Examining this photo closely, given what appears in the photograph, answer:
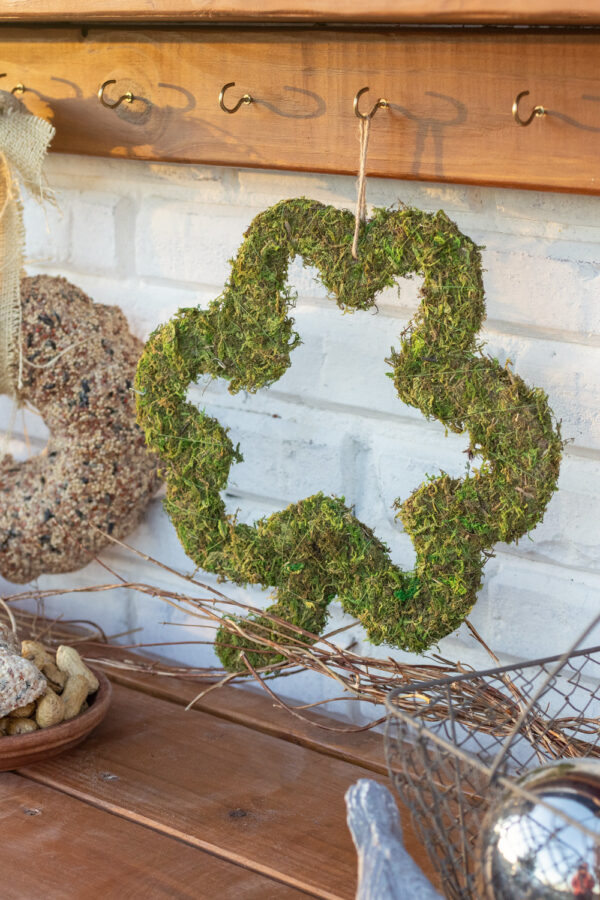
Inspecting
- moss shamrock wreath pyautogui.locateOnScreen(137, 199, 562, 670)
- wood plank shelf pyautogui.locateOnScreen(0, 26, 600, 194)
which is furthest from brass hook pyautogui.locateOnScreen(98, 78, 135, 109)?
moss shamrock wreath pyautogui.locateOnScreen(137, 199, 562, 670)

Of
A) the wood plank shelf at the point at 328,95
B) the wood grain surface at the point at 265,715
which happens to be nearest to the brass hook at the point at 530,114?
the wood plank shelf at the point at 328,95

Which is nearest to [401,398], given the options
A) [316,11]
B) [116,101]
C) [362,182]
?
[362,182]

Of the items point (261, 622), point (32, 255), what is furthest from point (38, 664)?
point (32, 255)

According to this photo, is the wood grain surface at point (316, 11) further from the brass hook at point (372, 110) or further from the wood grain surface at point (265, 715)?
the wood grain surface at point (265, 715)

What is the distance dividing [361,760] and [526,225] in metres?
0.40

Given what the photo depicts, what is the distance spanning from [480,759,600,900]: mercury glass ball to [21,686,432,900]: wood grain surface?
0.50ft

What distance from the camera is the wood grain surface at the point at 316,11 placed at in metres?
0.58

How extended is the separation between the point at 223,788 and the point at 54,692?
5.3 inches

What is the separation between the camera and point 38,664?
69cm

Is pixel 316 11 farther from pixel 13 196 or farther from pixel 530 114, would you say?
pixel 13 196

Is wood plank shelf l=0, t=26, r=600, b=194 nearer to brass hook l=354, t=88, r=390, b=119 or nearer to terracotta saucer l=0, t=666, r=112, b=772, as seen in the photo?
brass hook l=354, t=88, r=390, b=119

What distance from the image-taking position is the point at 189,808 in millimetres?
625

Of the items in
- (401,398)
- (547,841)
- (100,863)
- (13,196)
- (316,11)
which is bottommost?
(100,863)

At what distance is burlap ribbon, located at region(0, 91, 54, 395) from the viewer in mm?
814
